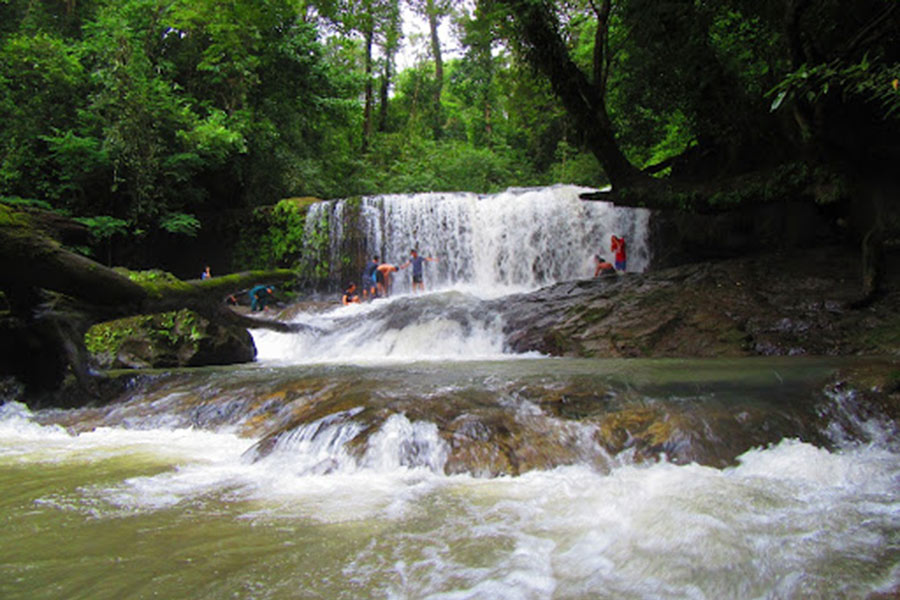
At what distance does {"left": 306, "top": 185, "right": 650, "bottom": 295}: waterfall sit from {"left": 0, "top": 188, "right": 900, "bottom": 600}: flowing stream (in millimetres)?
9253

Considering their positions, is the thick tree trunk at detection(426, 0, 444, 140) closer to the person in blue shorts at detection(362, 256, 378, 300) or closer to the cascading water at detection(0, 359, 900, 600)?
the person in blue shorts at detection(362, 256, 378, 300)

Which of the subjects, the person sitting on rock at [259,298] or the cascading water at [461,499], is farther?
the person sitting on rock at [259,298]

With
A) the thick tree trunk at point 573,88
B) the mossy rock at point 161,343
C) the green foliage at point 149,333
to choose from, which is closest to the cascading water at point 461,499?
the mossy rock at point 161,343

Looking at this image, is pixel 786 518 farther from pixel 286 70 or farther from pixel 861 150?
pixel 286 70

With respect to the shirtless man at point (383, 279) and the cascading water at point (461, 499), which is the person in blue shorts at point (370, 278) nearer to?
the shirtless man at point (383, 279)

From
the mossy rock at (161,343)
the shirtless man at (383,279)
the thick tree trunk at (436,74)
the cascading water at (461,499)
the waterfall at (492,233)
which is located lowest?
the cascading water at (461,499)

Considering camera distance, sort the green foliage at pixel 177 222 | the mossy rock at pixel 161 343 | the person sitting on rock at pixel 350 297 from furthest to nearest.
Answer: the green foliage at pixel 177 222, the person sitting on rock at pixel 350 297, the mossy rock at pixel 161 343

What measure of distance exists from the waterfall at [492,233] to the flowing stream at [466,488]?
9.25 metres

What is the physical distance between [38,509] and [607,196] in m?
9.78

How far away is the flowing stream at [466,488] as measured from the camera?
2088 mm

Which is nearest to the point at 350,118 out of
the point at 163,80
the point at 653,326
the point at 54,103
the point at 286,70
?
the point at 286,70

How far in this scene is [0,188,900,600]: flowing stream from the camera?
2.09 meters

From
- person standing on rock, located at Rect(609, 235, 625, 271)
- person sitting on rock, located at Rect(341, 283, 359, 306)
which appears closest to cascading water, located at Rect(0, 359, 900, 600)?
person standing on rock, located at Rect(609, 235, 625, 271)

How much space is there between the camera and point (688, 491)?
3088mm
